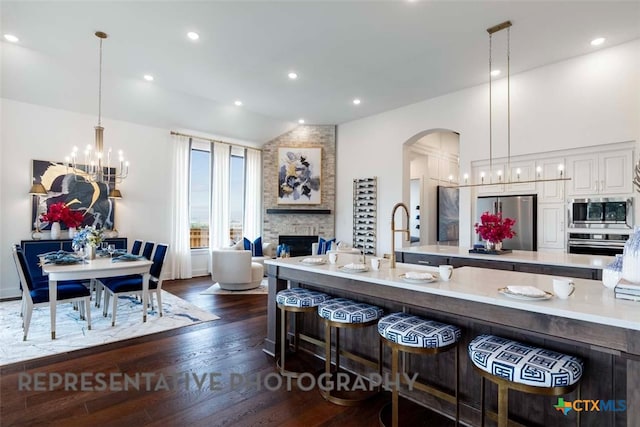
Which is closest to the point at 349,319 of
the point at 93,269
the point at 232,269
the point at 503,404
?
the point at 503,404

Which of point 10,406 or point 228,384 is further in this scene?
point 228,384

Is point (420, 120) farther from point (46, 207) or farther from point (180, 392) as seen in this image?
point (46, 207)

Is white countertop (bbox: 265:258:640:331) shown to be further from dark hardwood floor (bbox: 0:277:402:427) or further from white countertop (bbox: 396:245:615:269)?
white countertop (bbox: 396:245:615:269)

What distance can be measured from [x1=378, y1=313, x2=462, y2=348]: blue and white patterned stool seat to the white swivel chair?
4087 mm

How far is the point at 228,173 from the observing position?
308 inches

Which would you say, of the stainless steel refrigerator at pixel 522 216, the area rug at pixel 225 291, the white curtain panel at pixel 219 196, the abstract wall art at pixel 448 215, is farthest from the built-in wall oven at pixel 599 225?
the white curtain panel at pixel 219 196

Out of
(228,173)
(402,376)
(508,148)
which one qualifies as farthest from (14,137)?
(508,148)

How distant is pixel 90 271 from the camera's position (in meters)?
3.57

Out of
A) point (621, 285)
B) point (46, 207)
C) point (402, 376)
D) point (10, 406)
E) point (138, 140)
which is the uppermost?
point (138, 140)

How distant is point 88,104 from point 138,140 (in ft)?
3.37

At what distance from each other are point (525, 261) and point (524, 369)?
7.86ft

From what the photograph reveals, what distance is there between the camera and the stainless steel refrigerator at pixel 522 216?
5.19 m

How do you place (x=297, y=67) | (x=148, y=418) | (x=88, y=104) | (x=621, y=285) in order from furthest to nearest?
(x=88, y=104)
(x=297, y=67)
(x=148, y=418)
(x=621, y=285)

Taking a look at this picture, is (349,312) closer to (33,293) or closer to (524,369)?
(524,369)
